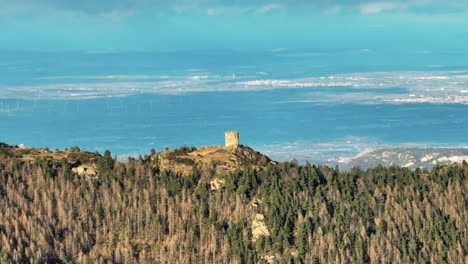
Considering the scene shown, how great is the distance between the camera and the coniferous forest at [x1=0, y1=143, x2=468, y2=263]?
148 m

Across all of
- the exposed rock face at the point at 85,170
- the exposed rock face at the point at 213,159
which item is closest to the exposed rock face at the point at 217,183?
the exposed rock face at the point at 213,159

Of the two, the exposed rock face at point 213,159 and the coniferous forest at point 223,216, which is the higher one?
the exposed rock face at point 213,159

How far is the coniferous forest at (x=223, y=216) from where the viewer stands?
148 m

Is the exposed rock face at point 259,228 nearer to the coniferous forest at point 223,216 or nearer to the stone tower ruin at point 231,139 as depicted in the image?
the coniferous forest at point 223,216

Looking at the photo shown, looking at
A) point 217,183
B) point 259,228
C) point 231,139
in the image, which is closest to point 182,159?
point 217,183

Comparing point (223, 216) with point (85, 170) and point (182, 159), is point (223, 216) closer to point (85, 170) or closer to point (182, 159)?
point (182, 159)

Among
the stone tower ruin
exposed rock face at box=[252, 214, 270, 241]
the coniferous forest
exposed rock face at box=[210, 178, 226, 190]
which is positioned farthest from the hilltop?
exposed rock face at box=[252, 214, 270, 241]

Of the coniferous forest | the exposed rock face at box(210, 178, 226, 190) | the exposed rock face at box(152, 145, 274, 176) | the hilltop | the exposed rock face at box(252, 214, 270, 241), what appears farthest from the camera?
the hilltop

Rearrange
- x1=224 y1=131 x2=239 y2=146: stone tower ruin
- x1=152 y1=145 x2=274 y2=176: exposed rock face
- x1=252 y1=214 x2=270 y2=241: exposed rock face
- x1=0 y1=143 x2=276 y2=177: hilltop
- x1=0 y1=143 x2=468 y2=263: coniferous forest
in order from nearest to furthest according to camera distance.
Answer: x1=0 y1=143 x2=468 y2=263: coniferous forest, x1=252 y1=214 x2=270 y2=241: exposed rock face, x1=152 y1=145 x2=274 y2=176: exposed rock face, x1=0 y1=143 x2=276 y2=177: hilltop, x1=224 y1=131 x2=239 y2=146: stone tower ruin

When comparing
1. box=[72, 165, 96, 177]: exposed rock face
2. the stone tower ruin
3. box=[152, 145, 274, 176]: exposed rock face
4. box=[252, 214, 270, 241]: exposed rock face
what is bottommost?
box=[252, 214, 270, 241]: exposed rock face

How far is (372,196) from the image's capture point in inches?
6585

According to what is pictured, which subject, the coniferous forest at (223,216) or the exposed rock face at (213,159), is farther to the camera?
the exposed rock face at (213,159)

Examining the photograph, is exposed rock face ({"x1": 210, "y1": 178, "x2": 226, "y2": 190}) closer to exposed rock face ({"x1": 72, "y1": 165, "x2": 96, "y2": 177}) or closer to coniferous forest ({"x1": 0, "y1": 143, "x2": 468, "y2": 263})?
coniferous forest ({"x1": 0, "y1": 143, "x2": 468, "y2": 263})

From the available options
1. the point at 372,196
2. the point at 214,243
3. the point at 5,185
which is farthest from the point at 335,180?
the point at 5,185
